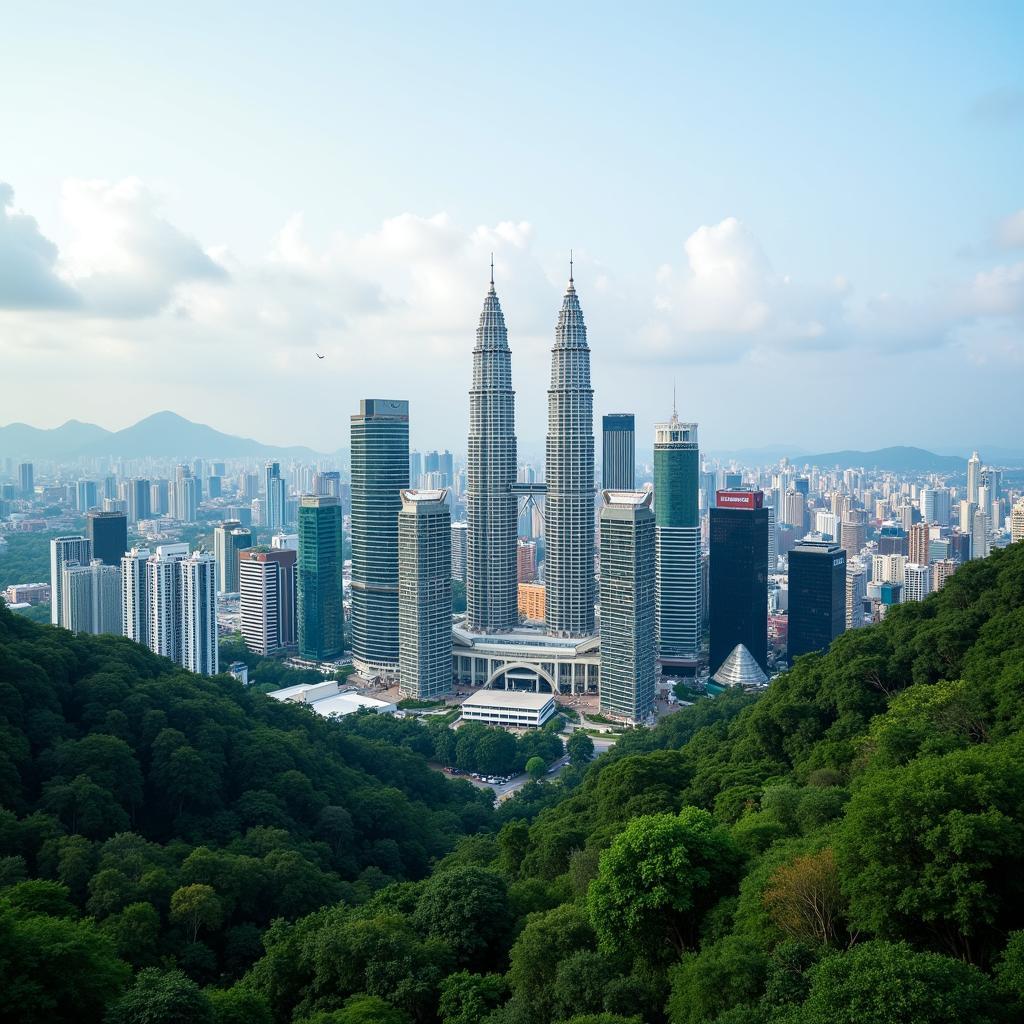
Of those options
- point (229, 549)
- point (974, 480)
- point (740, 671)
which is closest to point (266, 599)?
point (229, 549)

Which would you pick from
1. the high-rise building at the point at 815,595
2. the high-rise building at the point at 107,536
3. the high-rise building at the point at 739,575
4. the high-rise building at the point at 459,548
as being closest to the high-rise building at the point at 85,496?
the high-rise building at the point at 459,548

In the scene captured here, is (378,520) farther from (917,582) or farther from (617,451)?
(917,582)

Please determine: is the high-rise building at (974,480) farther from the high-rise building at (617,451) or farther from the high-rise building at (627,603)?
the high-rise building at (627,603)

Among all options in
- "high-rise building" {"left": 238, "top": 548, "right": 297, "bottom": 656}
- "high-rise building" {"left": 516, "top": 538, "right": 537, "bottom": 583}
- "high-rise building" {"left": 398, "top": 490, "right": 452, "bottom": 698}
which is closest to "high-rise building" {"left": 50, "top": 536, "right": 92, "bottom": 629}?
"high-rise building" {"left": 238, "top": 548, "right": 297, "bottom": 656}

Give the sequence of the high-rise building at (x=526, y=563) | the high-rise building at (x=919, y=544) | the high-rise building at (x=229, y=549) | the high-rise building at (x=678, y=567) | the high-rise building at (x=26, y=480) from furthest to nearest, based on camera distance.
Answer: the high-rise building at (x=26, y=480), the high-rise building at (x=526, y=563), the high-rise building at (x=919, y=544), the high-rise building at (x=229, y=549), the high-rise building at (x=678, y=567)

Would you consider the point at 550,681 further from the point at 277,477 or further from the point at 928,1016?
the point at 277,477

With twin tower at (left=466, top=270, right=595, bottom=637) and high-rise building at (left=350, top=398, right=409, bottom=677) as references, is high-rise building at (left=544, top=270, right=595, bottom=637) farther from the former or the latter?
high-rise building at (left=350, top=398, right=409, bottom=677)

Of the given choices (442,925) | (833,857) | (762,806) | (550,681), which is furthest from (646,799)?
(550,681)
